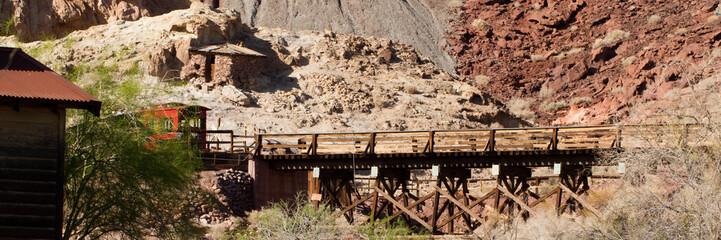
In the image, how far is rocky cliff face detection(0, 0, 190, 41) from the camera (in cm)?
6525

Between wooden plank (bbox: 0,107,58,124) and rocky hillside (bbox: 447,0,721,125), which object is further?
rocky hillside (bbox: 447,0,721,125)

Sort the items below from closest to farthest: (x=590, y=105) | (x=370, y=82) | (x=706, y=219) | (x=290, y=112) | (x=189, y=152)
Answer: (x=706, y=219) → (x=189, y=152) → (x=290, y=112) → (x=370, y=82) → (x=590, y=105)

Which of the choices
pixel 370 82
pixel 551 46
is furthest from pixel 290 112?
pixel 551 46

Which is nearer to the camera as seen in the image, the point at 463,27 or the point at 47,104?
the point at 47,104

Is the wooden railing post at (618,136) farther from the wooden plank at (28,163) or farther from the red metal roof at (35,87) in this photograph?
the wooden plank at (28,163)

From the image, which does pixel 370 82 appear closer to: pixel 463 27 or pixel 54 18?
pixel 54 18

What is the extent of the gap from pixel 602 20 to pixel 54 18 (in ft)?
132

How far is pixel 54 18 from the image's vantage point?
65.9 meters

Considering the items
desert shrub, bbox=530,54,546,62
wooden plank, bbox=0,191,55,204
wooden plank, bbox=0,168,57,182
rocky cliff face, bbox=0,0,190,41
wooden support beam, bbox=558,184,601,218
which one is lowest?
wooden support beam, bbox=558,184,601,218

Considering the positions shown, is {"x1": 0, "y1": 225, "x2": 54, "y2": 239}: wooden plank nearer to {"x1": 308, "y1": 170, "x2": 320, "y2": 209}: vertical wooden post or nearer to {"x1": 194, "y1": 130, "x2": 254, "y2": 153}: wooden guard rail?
{"x1": 308, "y1": 170, "x2": 320, "y2": 209}: vertical wooden post

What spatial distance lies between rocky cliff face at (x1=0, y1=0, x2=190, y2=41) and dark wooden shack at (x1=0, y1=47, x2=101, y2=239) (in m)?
45.9

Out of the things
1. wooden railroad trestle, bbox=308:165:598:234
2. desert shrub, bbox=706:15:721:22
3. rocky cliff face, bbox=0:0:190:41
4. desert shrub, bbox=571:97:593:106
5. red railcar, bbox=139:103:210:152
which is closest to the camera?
red railcar, bbox=139:103:210:152

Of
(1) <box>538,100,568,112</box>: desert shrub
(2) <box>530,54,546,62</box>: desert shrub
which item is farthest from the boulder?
(2) <box>530,54,546,62</box>: desert shrub

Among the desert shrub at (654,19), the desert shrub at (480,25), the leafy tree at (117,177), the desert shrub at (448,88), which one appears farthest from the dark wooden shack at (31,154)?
the desert shrub at (480,25)
